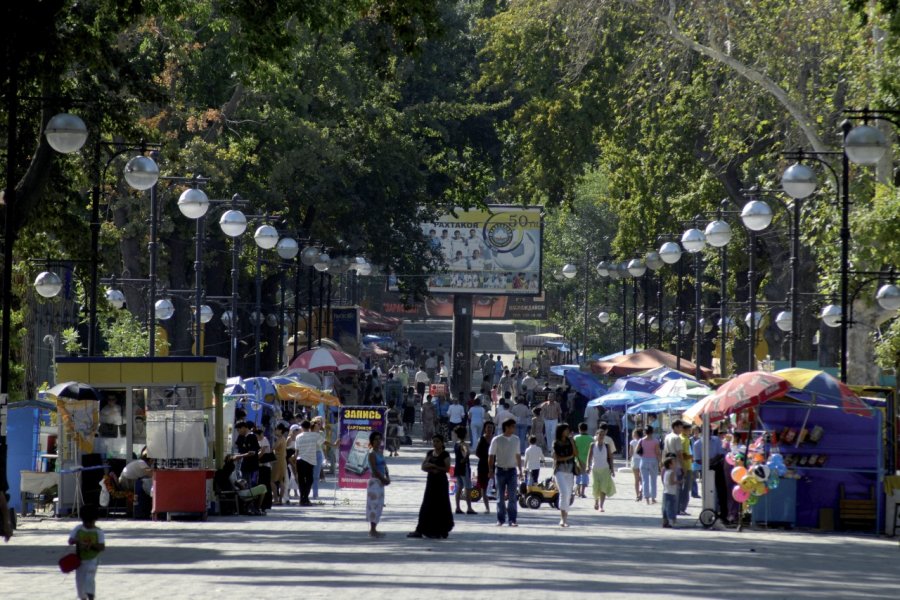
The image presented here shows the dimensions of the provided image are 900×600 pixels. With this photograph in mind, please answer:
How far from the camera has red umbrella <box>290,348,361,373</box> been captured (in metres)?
41.2

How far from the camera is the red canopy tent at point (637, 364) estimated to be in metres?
44.8

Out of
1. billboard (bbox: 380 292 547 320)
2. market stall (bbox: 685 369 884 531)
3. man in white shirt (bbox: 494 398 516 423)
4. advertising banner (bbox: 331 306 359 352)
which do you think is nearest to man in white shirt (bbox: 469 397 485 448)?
man in white shirt (bbox: 494 398 516 423)

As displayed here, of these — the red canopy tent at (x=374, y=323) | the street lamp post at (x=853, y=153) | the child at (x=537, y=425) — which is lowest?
the child at (x=537, y=425)

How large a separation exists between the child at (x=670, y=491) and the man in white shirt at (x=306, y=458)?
709 centimetres

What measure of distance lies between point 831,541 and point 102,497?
10.5 meters

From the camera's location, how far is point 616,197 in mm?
54031

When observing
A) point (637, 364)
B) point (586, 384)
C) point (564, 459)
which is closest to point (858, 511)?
point (564, 459)

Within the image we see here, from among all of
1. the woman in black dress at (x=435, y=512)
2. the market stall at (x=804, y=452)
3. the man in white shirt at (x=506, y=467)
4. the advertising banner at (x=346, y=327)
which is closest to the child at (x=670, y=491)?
the market stall at (x=804, y=452)

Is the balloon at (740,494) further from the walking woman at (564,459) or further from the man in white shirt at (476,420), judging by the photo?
the man in white shirt at (476,420)

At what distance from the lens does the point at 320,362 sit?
41.4 metres

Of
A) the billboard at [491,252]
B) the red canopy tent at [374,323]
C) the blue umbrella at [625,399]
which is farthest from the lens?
the red canopy tent at [374,323]

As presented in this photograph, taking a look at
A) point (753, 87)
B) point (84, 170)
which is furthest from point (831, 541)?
point (753, 87)

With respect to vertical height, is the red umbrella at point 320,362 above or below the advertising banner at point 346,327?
below

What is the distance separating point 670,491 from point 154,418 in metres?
→ 7.72
